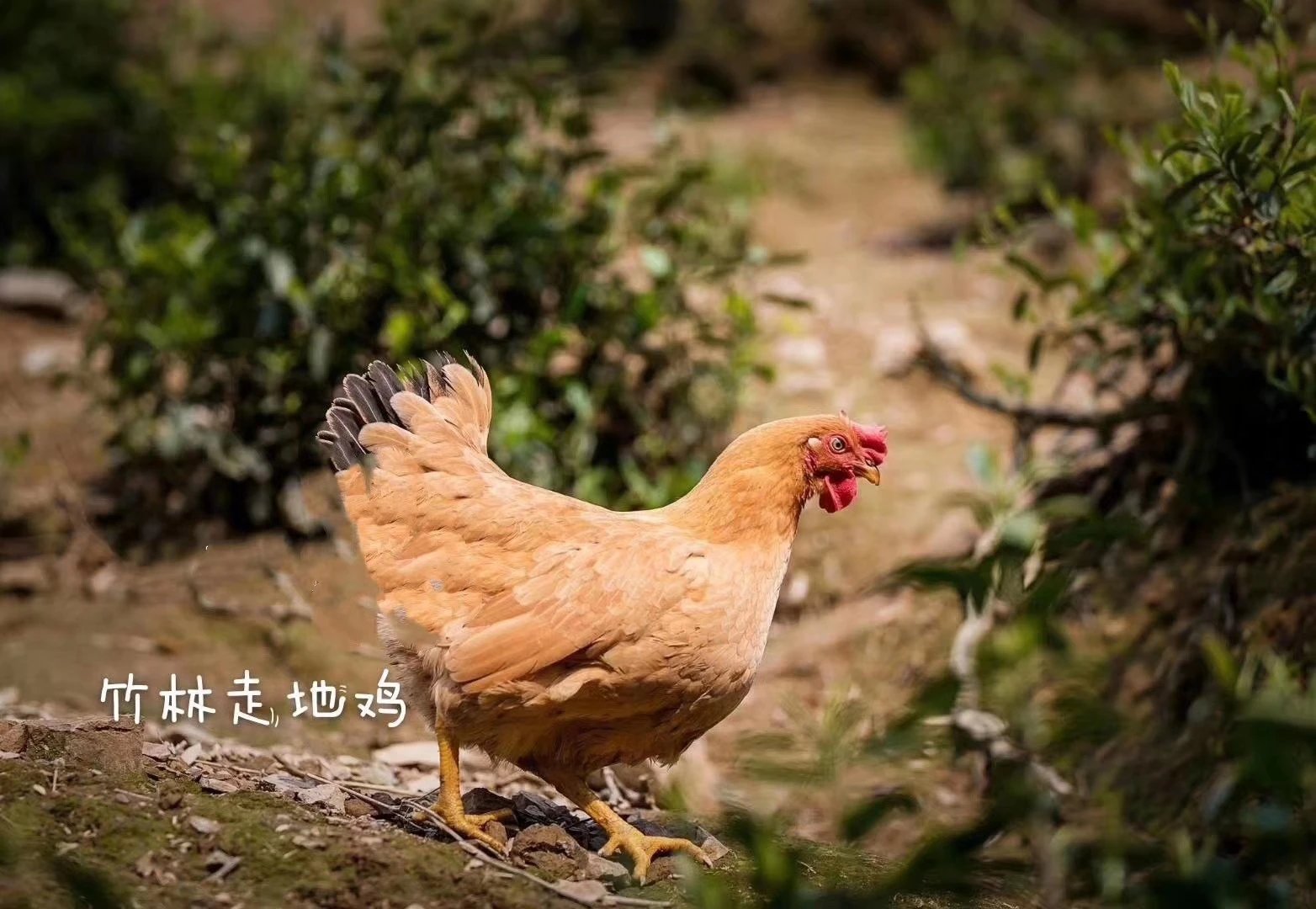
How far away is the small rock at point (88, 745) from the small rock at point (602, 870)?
1.06 metres

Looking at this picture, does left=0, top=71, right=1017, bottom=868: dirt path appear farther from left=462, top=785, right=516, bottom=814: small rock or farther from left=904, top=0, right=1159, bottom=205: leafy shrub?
left=904, top=0, right=1159, bottom=205: leafy shrub

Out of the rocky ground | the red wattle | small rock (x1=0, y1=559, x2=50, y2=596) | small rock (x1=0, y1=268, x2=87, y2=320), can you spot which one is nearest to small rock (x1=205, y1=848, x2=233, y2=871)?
the rocky ground

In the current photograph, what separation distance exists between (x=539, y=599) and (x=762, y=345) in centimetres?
314

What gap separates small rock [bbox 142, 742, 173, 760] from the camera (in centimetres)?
350

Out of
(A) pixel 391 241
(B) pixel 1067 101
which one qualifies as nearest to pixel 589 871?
(A) pixel 391 241

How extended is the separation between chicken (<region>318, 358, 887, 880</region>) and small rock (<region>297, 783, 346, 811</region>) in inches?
11.6

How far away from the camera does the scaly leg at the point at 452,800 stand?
3.30 m

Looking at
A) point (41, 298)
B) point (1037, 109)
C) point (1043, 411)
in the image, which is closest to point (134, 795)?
point (1043, 411)

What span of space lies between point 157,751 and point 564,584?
1.13 meters

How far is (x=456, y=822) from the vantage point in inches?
130

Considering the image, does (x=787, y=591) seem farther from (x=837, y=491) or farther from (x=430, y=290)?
(x=837, y=491)

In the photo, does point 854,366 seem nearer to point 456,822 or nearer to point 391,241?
point 391,241

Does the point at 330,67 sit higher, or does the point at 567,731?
the point at 330,67

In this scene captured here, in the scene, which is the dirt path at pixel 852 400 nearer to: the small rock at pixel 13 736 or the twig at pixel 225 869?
the twig at pixel 225 869
